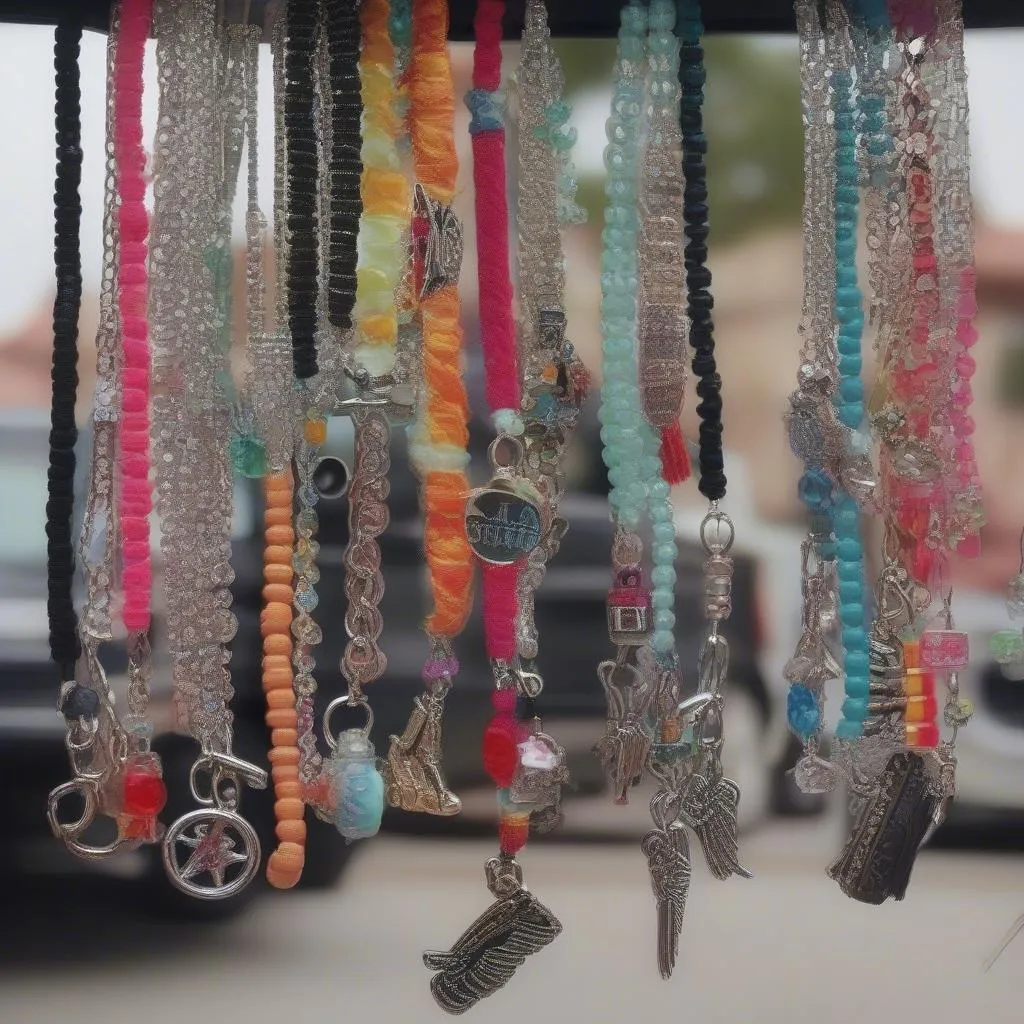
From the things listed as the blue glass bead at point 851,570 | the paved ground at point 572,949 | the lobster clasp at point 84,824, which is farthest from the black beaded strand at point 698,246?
the lobster clasp at point 84,824

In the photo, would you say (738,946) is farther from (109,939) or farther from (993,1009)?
(109,939)

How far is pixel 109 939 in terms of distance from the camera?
109 cm

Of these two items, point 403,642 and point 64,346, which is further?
point 403,642

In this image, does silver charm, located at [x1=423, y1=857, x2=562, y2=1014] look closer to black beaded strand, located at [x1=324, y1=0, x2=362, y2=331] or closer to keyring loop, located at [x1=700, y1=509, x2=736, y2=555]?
keyring loop, located at [x1=700, y1=509, x2=736, y2=555]

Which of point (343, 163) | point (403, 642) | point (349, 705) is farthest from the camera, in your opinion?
point (403, 642)

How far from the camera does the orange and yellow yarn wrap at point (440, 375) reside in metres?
0.89

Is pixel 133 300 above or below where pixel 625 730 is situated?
above

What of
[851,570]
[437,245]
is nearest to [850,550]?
[851,570]

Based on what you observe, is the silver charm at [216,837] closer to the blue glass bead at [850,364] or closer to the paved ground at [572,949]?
the paved ground at [572,949]

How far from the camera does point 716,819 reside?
96cm

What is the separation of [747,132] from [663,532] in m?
0.42

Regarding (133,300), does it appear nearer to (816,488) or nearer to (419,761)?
(419,761)

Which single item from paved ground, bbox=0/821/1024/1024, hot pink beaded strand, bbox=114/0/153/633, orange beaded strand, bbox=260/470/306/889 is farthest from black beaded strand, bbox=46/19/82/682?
paved ground, bbox=0/821/1024/1024

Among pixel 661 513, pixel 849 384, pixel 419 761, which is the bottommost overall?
pixel 419 761
